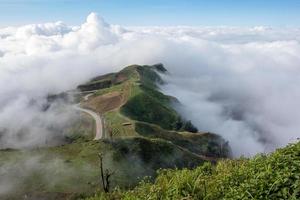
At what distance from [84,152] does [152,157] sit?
25.9m

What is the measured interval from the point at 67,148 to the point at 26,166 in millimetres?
22283

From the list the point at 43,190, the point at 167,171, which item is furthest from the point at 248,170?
the point at 43,190

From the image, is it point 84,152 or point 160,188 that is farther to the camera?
point 84,152

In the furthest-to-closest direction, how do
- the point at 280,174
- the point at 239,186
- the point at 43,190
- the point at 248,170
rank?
the point at 43,190 → the point at 248,170 → the point at 239,186 → the point at 280,174

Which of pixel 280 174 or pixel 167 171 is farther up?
pixel 280 174

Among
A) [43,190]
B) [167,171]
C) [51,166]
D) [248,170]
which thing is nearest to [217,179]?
[248,170]

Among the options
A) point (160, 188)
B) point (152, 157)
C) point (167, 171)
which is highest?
point (160, 188)

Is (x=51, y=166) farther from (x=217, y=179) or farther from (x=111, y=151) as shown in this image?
(x=217, y=179)

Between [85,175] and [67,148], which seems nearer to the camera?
[85,175]

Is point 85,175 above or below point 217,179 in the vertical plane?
below

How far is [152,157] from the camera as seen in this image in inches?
6043

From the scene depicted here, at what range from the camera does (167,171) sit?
3884 centimetres

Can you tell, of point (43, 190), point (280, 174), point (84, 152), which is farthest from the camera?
point (84, 152)

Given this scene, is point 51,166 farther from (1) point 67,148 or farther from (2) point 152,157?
(2) point 152,157
